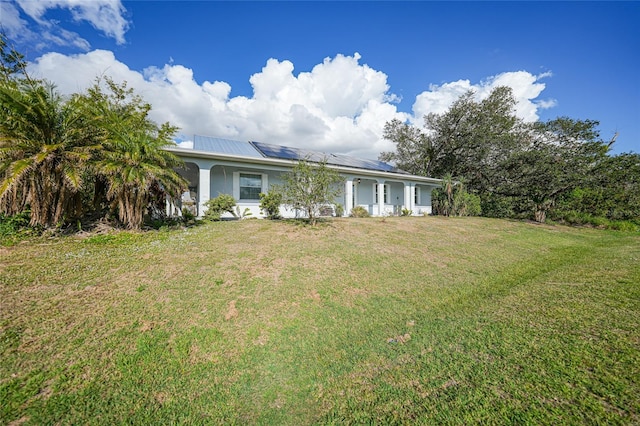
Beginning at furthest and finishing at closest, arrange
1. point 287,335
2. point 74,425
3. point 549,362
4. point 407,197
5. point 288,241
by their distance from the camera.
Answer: point 407,197, point 288,241, point 287,335, point 549,362, point 74,425

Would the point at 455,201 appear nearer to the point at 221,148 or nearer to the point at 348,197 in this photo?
the point at 348,197

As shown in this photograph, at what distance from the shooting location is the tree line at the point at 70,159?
5.22 m

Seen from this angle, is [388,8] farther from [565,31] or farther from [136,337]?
[136,337]

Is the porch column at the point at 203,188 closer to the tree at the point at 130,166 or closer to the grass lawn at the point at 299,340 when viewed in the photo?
the tree at the point at 130,166

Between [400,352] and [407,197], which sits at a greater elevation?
[407,197]

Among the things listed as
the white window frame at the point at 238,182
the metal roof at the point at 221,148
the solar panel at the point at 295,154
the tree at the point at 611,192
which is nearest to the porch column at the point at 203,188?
the metal roof at the point at 221,148

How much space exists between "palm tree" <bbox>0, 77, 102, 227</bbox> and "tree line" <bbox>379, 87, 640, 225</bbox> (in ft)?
61.6

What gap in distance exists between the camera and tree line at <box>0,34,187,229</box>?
206 inches

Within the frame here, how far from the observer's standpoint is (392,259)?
6.40 metres

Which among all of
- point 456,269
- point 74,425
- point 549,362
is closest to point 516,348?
point 549,362

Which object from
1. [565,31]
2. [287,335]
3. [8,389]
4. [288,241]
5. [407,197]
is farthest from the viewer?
[407,197]

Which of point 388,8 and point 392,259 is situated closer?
point 392,259

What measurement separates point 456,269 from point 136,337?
6469 millimetres

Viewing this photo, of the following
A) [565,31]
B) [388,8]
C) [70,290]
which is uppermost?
[388,8]
